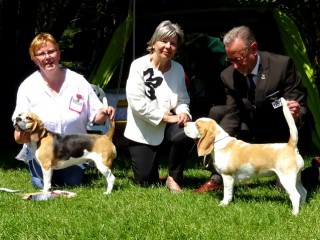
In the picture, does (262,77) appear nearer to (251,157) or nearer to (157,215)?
(251,157)

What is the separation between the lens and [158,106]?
5.05m

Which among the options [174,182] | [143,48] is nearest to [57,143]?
[174,182]

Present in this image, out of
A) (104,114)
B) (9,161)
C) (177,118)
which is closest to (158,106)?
(177,118)

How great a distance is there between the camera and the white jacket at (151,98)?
4973 mm

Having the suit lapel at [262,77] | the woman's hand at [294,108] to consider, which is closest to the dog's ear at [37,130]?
the suit lapel at [262,77]

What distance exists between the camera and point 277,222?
382cm

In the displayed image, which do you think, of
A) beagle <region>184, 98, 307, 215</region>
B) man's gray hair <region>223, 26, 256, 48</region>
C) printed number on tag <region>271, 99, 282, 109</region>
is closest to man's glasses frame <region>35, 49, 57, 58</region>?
beagle <region>184, 98, 307, 215</region>

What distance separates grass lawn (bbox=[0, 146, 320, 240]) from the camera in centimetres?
359

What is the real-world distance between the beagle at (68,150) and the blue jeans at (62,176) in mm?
423

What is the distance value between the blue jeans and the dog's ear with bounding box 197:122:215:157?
1558 millimetres

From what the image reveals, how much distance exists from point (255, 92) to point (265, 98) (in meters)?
0.09

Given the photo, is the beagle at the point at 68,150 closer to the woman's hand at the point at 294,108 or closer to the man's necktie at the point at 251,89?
the man's necktie at the point at 251,89

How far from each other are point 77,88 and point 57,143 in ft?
1.86

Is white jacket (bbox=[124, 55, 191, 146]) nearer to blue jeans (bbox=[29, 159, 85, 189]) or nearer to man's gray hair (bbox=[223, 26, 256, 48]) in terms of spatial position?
blue jeans (bbox=[29, 159, 85, 189])
